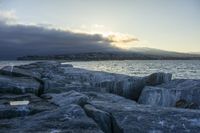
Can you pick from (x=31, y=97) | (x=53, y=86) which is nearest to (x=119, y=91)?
(x=53, y=86)

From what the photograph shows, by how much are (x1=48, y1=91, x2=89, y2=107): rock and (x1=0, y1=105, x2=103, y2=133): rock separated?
1773 mm

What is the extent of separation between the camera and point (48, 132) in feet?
26.4

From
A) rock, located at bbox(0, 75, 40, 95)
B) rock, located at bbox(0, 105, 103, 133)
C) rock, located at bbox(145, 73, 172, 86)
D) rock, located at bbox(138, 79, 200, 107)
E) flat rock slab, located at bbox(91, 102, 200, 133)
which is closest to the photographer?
rock, located at bbox(0, 105, 103, 133)

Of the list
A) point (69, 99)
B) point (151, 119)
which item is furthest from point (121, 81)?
point (151, 119)

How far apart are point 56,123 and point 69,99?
3361 mm

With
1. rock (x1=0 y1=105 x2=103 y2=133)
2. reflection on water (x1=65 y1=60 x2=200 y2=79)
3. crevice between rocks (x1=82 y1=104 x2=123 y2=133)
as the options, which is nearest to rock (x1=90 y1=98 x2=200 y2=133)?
crevice between rocks (x1=82 y1=104 x2=123 y2=133)

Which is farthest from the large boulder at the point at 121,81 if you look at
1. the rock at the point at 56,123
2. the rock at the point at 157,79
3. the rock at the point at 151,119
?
the rock at the point at 56,123

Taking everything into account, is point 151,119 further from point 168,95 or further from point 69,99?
point 168,95

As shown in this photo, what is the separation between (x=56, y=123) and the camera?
8.61 meters

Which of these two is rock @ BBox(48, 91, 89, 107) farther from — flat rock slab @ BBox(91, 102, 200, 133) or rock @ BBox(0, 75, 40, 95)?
rock @ BBox(0, 75, 40, 95)

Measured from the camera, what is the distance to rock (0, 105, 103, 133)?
8.24 m

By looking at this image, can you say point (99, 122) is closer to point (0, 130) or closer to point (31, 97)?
point (0, 130)

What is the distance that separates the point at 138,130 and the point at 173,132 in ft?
2.66

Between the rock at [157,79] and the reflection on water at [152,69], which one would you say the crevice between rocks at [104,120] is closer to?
the rock at [157,79]
